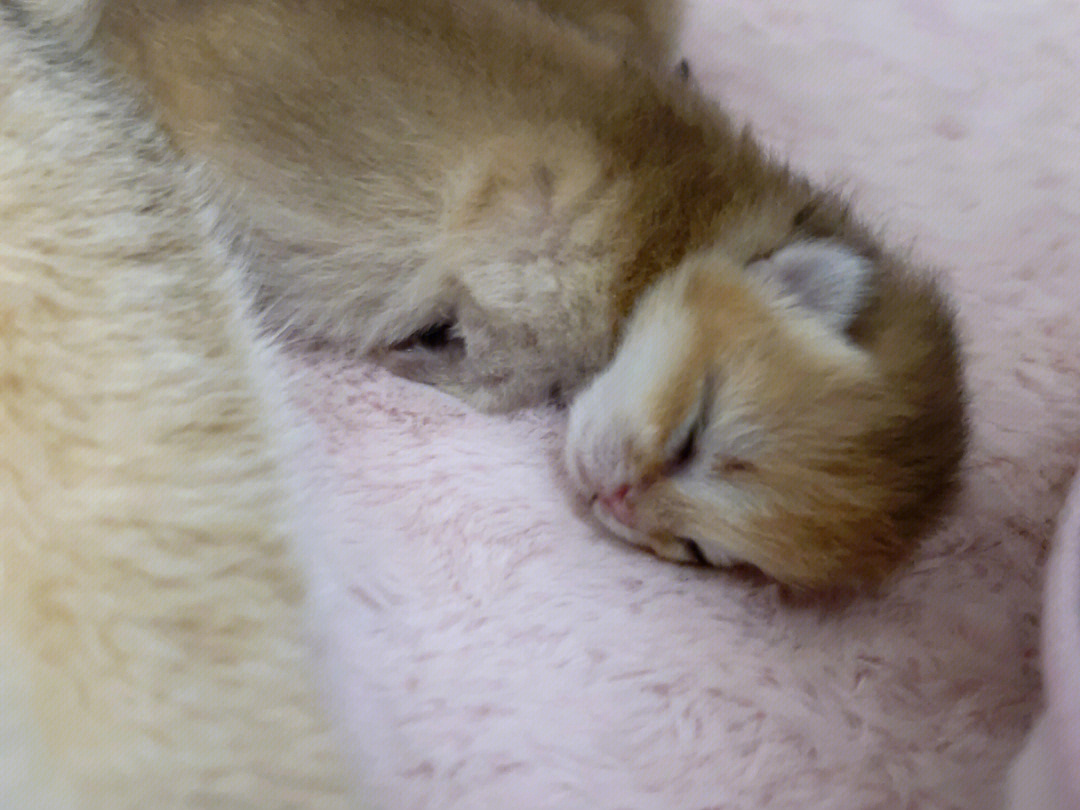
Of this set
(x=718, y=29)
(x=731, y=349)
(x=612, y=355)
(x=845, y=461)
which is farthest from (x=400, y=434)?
(x=718, y=29)

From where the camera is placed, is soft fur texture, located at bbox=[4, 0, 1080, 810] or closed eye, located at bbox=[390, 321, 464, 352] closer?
soft fur texture, located at bbox=[4, 0, 1080, 810]

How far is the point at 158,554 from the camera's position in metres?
0.76

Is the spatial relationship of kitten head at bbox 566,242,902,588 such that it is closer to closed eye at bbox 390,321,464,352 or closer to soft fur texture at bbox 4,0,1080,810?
soft fur texture at bbox 4,0,1080,810

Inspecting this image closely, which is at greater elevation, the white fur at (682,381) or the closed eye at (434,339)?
the white fur at (682,381)

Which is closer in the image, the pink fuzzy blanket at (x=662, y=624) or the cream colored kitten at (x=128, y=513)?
the cream colored kitten at (x=128, y=513)

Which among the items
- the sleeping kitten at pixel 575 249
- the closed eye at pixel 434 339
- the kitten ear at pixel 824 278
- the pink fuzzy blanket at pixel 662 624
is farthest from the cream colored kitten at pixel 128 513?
the kitten ear at pixel 824 278

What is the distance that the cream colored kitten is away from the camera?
681 mm

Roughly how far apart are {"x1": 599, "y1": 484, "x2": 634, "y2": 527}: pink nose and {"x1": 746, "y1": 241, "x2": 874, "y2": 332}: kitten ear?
0.31 metres

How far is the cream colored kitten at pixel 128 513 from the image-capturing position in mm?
681

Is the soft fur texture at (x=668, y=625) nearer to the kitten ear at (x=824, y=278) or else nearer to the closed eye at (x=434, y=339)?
the closed eye at (x=434, y=339)

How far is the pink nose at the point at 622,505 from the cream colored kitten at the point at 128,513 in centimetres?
38

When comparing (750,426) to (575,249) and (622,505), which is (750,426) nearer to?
(622,505)

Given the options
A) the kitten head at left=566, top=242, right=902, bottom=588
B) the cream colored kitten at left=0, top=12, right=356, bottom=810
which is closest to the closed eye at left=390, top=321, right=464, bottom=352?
the kitten head at left=566, top=242, right=902, bottom=588

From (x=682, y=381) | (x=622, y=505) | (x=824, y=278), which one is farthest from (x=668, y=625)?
(x=824, y=278)
